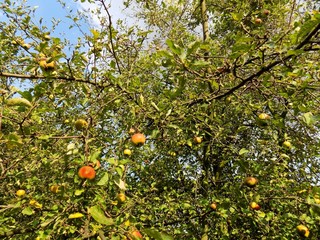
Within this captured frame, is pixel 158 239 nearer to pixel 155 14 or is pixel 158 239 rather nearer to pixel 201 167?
pixel 201 167

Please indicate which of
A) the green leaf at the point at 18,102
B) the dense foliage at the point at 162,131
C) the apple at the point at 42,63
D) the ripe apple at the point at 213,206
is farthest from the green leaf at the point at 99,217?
the ripe apple at the point at 213,206

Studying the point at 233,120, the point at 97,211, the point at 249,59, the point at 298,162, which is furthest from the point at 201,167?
the point at 97,211

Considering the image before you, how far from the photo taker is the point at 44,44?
2420 mm

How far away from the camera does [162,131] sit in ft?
13.2

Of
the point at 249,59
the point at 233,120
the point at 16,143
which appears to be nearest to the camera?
the point at 16,143

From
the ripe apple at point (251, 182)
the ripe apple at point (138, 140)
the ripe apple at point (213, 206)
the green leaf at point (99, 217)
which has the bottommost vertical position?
the ripe apple at point (213, 206)

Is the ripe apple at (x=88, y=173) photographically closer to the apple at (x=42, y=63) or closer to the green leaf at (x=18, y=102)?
the green leaf at (x=18, y=102)

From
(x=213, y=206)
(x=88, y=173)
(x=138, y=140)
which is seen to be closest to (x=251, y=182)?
(x=213, y=206)

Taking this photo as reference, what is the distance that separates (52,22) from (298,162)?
641 centimetres

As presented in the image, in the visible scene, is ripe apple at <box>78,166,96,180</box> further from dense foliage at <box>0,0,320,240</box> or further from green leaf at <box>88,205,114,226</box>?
green leaf at <box>88,205,114,226</box>

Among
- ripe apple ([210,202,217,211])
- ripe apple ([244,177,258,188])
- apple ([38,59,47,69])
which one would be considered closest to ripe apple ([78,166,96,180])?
apple ([38,59,47,69])

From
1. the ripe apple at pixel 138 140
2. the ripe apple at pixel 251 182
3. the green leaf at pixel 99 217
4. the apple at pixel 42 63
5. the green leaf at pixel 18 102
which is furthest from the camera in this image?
the ripe apple at pixel 251 182

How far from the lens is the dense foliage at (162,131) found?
251cm

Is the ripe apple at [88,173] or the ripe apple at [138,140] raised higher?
the ripe apple at [138,140]
